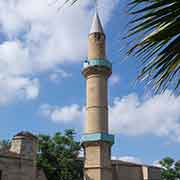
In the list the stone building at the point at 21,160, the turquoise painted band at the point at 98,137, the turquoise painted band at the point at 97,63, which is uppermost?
the turquoise painted band at the point at 97,63

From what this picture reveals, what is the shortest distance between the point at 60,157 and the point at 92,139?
4062mm

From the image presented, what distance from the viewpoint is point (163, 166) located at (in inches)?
1688

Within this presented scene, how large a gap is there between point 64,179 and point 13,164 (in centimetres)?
529

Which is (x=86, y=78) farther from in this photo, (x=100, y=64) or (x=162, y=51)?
(x=162, y=51)

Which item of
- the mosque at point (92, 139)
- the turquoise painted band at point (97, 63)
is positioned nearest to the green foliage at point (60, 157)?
the mosque at point (92, 139)

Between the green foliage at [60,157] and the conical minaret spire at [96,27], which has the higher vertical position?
the conical minaret spire at [96,27]

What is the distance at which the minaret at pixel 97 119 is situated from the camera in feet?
96.3

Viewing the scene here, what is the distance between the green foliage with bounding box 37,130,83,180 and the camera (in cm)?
3123

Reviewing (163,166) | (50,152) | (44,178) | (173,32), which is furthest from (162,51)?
(163,166)

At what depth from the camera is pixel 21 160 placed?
27.8 metres

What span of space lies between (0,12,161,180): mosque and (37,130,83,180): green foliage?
1927 mm

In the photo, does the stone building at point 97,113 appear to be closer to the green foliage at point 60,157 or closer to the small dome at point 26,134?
the green foliage at point 60,157

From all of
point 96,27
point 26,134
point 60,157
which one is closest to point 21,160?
point 26,134

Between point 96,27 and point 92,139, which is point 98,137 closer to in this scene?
point 92,139
